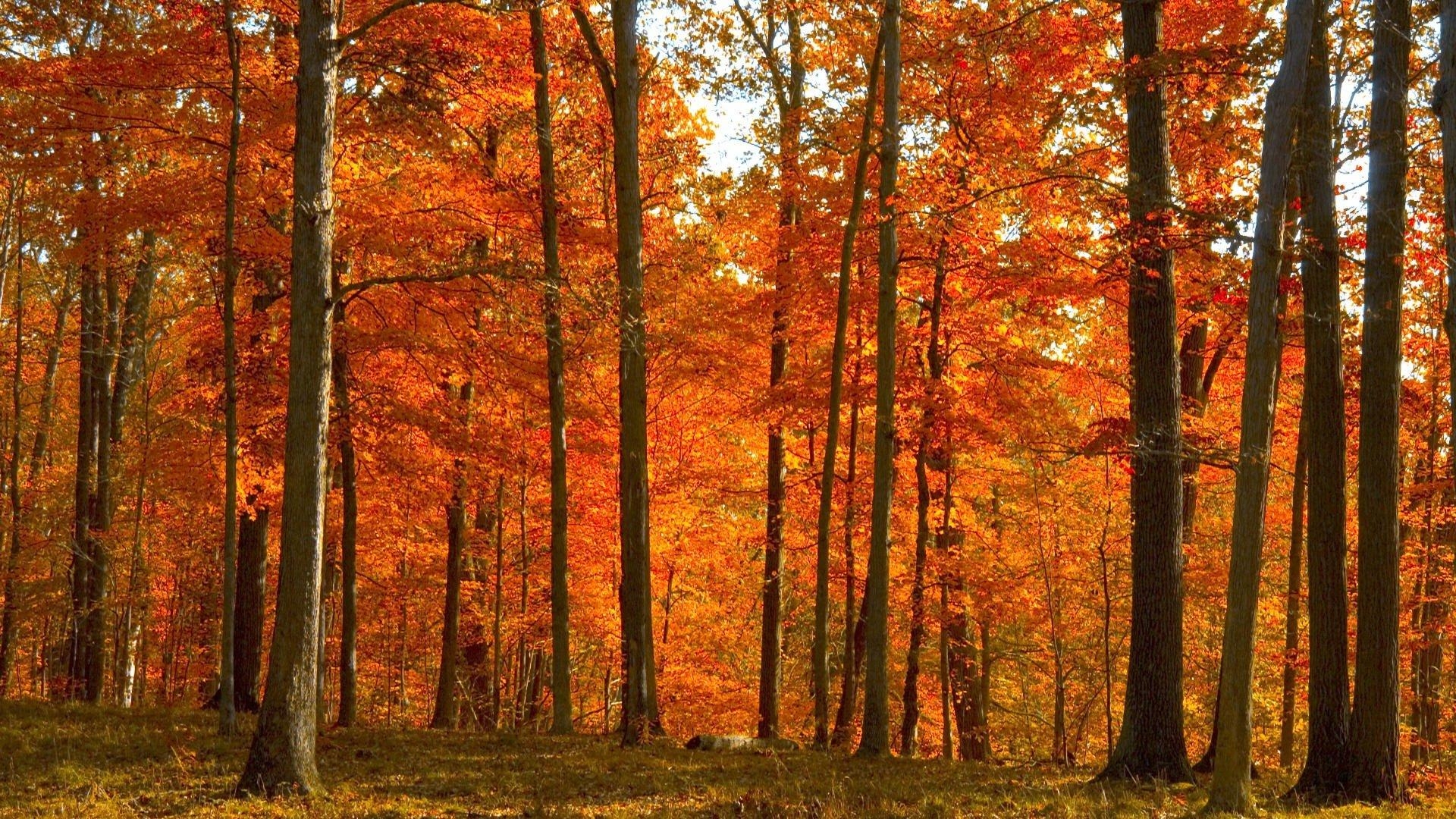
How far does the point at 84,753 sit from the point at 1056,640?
12339 mm

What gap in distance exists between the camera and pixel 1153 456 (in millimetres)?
8961

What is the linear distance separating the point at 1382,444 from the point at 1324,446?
1.47 feet

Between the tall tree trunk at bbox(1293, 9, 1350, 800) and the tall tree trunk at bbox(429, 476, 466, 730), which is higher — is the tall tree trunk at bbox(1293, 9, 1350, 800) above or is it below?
above

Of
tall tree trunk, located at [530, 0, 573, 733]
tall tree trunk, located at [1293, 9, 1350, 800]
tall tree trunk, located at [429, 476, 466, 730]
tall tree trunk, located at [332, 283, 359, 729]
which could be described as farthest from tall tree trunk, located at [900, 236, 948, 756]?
tall tree trunk, located at [332, 283, 359, 729]

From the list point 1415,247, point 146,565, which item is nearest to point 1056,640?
point 1415,247

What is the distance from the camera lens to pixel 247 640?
13.2 m

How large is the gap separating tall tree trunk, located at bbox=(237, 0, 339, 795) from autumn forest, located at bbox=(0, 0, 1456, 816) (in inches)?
1.5

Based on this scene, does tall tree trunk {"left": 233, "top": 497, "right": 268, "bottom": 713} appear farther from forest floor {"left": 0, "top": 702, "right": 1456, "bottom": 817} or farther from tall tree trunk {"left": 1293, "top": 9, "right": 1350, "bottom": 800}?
tall tree trunk {"left": 1293, "top": 9, "right": 1350, "bottom": 800}

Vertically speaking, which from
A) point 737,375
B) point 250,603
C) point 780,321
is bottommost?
point 250,603

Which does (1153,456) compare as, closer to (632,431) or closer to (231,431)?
(632,431)

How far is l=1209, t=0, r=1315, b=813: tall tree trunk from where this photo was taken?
23.2ft

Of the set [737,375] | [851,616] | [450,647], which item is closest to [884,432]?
[851,616]

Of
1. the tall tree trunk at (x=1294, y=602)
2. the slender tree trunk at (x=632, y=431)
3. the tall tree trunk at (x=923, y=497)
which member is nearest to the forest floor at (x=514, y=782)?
the slender tree trunk at (x=632, y=431)

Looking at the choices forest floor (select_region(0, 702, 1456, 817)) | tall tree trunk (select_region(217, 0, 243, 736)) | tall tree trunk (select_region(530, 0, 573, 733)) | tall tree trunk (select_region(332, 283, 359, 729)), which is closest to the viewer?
forest floor (select_region(0, 702, 1456, 817))
